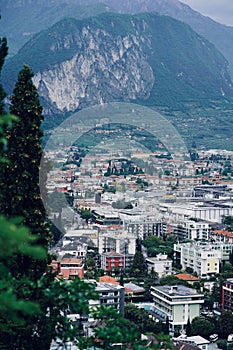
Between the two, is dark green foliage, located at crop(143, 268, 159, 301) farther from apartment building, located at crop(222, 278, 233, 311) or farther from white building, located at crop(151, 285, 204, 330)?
apartment building, located at crop(222, 278, 233, 311)

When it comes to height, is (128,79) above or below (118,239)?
above

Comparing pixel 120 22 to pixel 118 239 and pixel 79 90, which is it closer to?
pixel 79 90

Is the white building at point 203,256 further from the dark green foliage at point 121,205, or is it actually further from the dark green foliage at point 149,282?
the dark green foliage at point 121,205

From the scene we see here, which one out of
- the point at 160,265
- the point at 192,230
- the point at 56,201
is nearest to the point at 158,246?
the point at 192,230

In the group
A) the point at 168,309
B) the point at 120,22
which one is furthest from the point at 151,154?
the point at 120,22

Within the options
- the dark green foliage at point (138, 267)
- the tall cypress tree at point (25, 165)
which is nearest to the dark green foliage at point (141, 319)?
the dark green foliage at point (138, 267)

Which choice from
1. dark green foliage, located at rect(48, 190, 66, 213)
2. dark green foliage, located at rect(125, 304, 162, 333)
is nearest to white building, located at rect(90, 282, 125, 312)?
dark green foliage, located at rect(125, 304, 162, 333)

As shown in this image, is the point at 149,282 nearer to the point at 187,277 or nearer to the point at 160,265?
the point at 187,277
